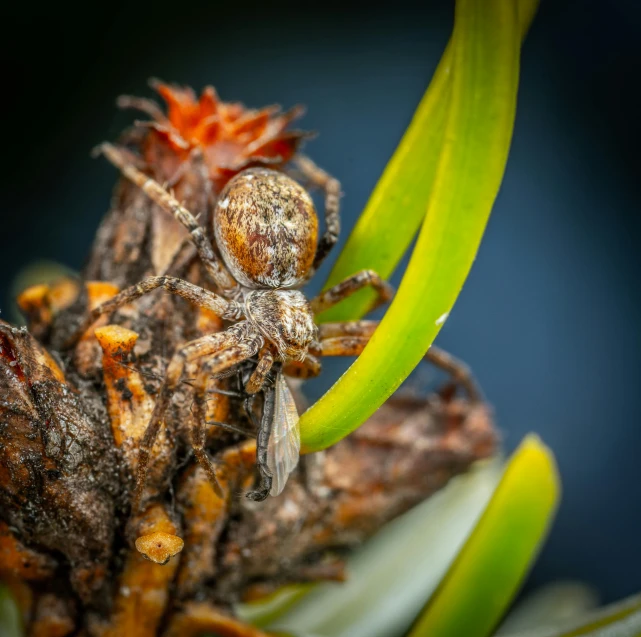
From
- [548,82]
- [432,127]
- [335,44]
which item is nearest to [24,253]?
[335,44]

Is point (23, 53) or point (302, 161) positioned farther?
point (23, 53)

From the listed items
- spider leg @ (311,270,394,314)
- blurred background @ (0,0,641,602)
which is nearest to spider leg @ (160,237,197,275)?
spider leg @ (311,270,394,314)

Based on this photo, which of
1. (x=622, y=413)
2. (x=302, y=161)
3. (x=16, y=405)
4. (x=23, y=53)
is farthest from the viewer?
(x=622, y=413)

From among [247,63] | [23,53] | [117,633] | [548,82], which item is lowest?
[117,633]

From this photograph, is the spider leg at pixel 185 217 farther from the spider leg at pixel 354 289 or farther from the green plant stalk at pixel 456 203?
the green plant stalk at pixel 456 203

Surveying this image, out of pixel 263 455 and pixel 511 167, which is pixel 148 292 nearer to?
pixel 263 455

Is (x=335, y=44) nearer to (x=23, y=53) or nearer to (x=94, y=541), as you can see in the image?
(x=23, y=53)

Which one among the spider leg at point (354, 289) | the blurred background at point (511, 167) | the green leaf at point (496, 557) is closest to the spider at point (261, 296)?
the spider leg at point (354, 289)

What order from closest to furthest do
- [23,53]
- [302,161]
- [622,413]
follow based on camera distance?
[302,161]
[23,53]
[622,413]
